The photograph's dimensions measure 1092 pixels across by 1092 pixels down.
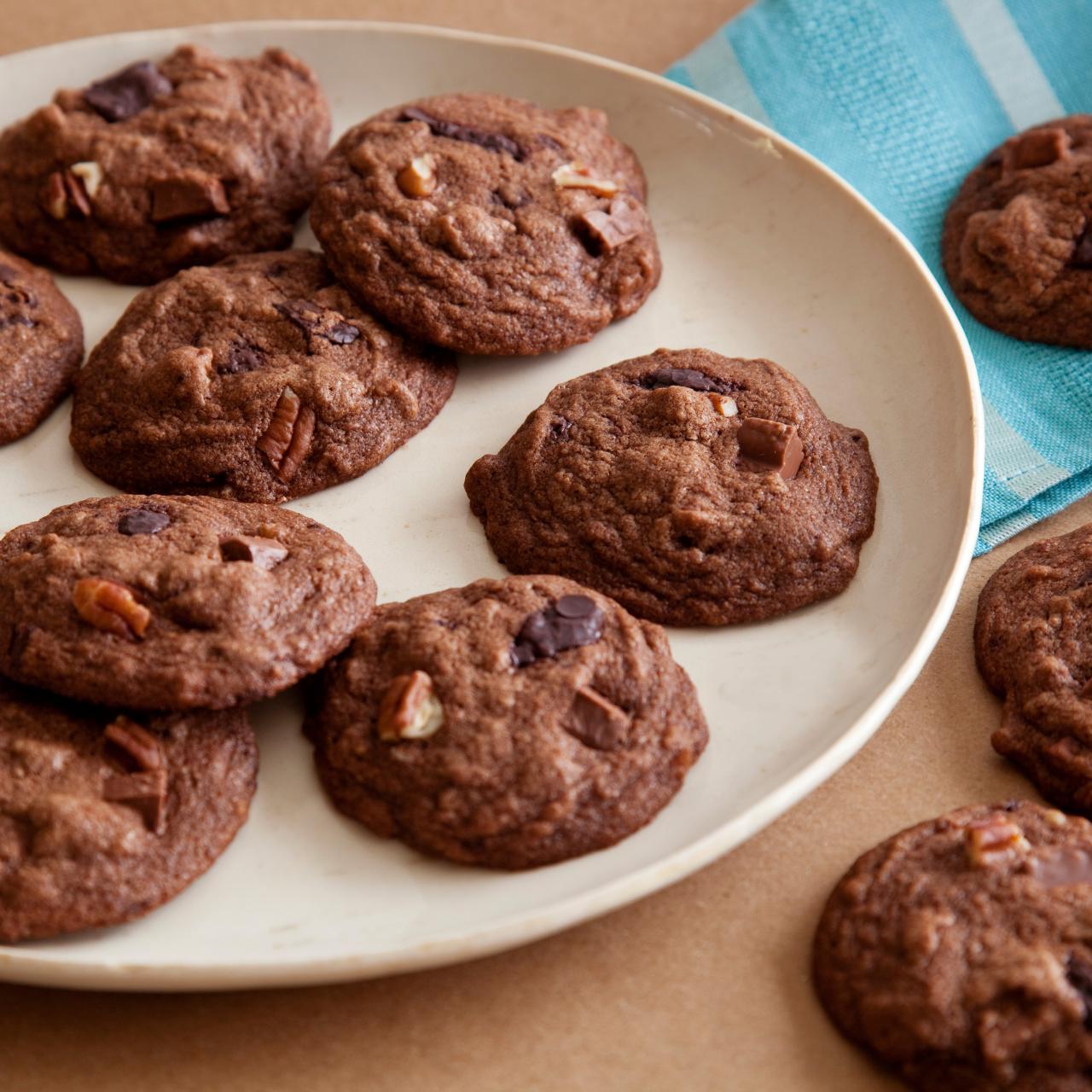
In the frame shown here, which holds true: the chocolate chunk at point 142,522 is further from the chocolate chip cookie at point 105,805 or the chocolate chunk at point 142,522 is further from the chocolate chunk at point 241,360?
the chocolate chunk at point 241,360

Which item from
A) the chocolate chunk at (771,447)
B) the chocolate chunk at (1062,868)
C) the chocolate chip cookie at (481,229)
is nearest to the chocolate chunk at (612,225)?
the chocolate chip cookie at (481,229)

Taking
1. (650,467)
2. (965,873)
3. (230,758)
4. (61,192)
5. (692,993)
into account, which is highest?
(61,192)

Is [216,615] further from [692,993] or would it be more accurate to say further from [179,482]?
[692,993]

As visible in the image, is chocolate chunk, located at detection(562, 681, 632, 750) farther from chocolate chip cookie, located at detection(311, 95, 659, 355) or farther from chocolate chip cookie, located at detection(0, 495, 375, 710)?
chocolate chip cookie, located at detection(311, 95, 659, 355)

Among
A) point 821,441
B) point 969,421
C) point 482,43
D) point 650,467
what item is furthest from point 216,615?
point 482,43

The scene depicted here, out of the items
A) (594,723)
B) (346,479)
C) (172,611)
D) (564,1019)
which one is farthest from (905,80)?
(564,1019)

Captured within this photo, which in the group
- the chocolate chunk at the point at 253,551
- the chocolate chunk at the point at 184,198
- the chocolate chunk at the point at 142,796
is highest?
the chocolate chunk at the point at 184,198

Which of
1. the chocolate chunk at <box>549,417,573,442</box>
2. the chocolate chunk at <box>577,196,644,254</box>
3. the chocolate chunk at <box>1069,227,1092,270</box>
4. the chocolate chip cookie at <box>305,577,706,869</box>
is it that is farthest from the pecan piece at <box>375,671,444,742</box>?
the chocolate chunk at <box>1069,227,1092,270</box>
